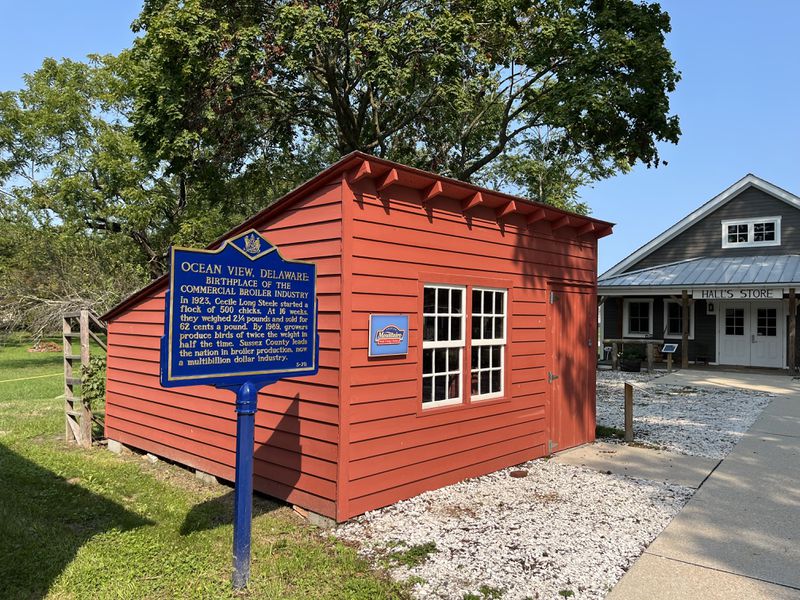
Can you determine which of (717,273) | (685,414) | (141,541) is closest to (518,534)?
(141,541)

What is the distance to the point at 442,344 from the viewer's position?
5.88 metres

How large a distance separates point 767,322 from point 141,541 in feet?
70.6

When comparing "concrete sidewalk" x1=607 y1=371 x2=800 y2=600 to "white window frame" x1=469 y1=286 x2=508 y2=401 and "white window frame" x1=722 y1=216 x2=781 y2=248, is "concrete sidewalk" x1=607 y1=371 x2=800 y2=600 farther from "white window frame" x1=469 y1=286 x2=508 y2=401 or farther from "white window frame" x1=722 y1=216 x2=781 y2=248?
"white window frame" x1=722 y1=216 x2=781 y2=248

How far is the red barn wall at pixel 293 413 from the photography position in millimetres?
4902

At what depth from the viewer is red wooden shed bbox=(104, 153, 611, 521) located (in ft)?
16.2

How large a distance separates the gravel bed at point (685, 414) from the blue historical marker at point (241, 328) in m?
6.45

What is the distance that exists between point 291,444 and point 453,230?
2841 millimetres

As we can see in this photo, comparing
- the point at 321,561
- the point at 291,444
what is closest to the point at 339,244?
the point at 291,444

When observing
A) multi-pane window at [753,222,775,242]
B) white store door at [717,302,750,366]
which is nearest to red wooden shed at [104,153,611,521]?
white store door at [717,302,750,366]

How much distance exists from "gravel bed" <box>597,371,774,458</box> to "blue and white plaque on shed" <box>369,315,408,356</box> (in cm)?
513

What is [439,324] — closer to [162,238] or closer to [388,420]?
[388,420]

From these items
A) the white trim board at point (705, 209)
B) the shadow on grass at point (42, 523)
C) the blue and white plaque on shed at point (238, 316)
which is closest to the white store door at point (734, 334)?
the white trim board at point (705, 209)

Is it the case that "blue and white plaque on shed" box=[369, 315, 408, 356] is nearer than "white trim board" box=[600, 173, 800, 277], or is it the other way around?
"blue and white plaque on shed" box=[369, 315, 408, 356]

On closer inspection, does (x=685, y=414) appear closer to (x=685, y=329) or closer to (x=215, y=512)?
(x=685, y=329)
